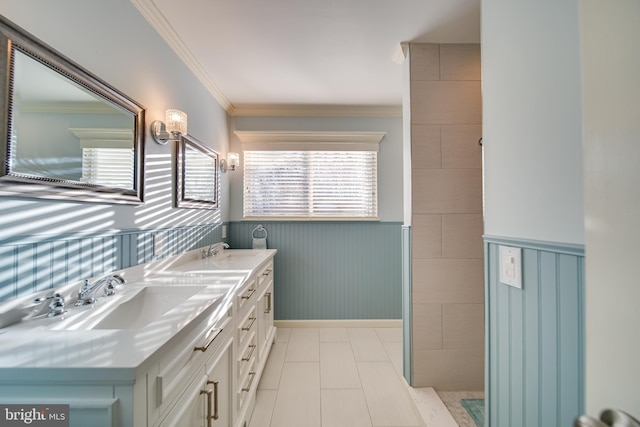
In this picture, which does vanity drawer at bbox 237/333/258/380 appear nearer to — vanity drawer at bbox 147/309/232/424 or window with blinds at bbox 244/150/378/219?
vanity drawer at bbox 147/309/232/424

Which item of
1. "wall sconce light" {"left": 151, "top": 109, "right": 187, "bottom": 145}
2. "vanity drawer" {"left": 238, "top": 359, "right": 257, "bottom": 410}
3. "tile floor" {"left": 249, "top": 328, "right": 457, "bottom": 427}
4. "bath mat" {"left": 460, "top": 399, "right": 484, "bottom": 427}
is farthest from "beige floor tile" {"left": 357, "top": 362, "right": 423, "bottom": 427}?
"wall sconce light" {"left": 151, "top": 109, "right": 187, "bottom": 145}

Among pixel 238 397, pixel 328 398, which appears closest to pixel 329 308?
pixel 328 398

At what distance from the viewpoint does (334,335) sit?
9.85ft

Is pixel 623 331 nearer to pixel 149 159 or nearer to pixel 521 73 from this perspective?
pixel 521 73

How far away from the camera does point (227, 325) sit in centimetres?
134

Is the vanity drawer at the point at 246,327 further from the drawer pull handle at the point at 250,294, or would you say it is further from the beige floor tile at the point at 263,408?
the beige floor tile at the point at 263,408

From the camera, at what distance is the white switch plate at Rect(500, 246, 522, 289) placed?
0.91m

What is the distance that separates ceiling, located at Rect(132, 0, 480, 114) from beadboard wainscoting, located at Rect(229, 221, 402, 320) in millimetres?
1524

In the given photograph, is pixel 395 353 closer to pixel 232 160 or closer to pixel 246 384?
pixel 246 384

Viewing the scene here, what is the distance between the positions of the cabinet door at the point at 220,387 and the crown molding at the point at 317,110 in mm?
2577

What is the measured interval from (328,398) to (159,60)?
259 centimetres

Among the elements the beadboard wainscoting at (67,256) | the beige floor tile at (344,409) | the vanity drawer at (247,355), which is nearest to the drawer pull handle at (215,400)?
the vanity drawer at (247,355)

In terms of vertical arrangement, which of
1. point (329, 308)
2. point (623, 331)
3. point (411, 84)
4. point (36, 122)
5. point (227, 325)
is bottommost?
point (329, 308)

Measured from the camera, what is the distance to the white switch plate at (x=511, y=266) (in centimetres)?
91
